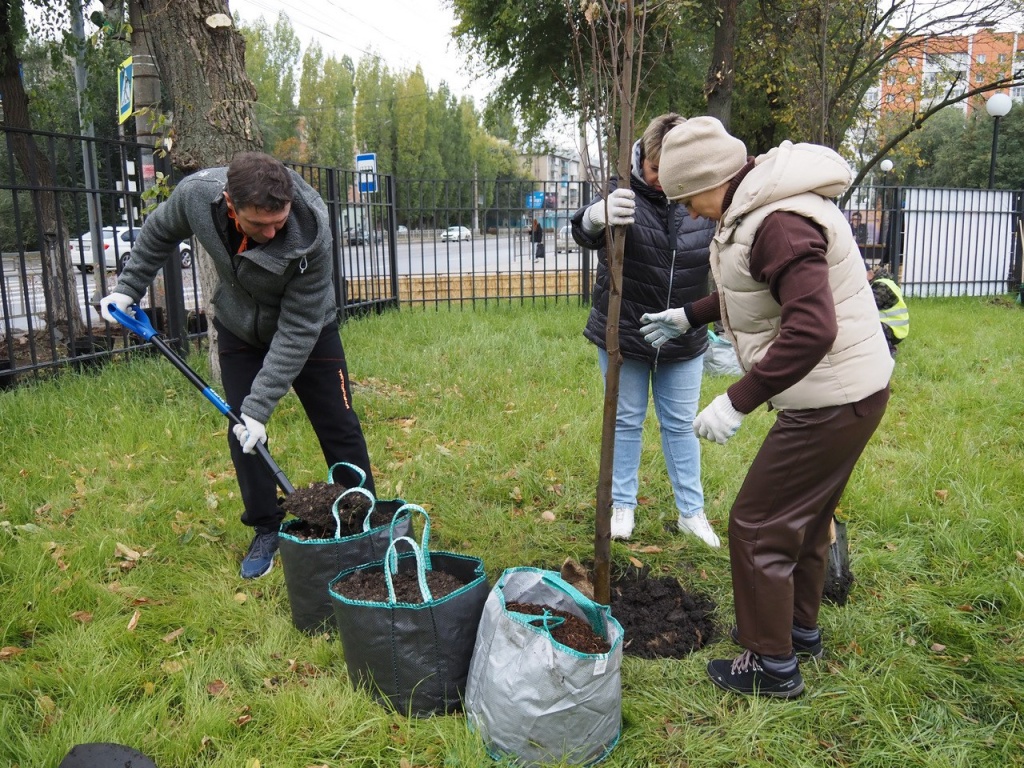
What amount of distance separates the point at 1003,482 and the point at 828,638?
6.04ft

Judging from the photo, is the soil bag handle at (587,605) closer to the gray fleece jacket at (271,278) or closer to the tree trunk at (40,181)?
the gray fleece jacket at (271,278)

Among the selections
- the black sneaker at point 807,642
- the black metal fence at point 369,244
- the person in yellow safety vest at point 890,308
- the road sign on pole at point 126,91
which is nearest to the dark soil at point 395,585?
the black sneaker at point 807,642

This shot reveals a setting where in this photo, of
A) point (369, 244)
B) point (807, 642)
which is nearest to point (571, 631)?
point (807, 642)

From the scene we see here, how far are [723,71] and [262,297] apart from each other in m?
6.26

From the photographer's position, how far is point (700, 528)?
3551 mm

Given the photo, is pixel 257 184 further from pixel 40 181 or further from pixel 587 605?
pixel 40 181

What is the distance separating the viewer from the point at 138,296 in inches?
131

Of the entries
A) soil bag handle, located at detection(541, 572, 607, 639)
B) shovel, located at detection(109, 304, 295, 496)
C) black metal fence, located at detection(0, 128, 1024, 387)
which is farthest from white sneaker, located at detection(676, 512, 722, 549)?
black metal fence, located at detection(0, 128, 1024, 387)

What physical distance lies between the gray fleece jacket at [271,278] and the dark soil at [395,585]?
0.78 m

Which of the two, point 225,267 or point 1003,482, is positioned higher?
point 225,267

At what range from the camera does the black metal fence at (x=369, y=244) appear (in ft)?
20.5

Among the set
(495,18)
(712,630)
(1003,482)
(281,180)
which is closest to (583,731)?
A: (712,630)

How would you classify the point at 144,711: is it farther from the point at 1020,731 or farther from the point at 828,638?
the point at 1020,731

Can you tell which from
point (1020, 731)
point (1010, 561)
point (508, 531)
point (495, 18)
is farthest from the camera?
point (495, 18)
